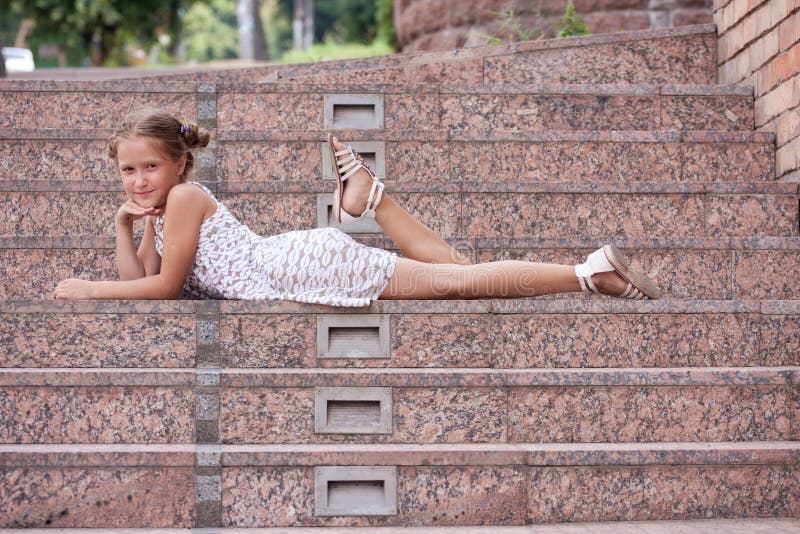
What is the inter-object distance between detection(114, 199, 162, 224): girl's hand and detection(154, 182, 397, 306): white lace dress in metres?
0.11

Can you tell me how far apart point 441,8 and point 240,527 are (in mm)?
7773

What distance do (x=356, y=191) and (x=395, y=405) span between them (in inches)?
43.4

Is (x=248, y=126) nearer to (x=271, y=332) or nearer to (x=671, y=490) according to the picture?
(x=271, y=332)

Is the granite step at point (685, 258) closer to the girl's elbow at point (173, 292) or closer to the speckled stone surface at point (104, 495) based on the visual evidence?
the girl's elbow at point (173, 292)

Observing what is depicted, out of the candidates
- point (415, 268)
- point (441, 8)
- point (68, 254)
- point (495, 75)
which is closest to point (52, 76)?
point (441, 8)

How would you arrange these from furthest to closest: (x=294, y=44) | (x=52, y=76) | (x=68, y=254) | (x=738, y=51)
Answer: (x=294, y=44), (x=52, y=76), (x=738, y=51), (x=68, y=254)

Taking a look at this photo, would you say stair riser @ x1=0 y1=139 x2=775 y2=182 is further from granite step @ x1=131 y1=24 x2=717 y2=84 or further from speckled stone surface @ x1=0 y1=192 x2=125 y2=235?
granite step @ x1=131 y1=24 x2=717 y2=84

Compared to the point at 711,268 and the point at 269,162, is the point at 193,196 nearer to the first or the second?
the point at 269,162

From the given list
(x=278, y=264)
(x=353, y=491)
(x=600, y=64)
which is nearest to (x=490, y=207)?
(x=278, y=264)

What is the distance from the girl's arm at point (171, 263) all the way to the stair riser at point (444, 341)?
0.55ft

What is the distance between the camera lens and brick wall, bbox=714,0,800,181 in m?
5.41

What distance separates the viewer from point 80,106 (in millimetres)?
5613

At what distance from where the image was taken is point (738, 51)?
6332 mm

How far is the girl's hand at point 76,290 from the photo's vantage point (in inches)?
158
